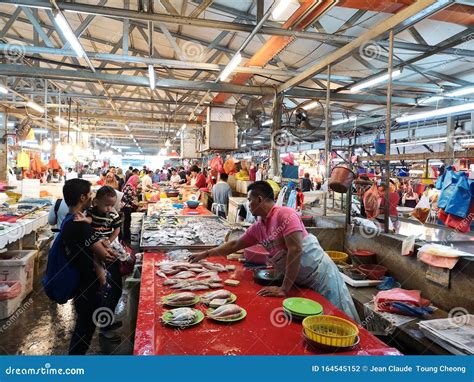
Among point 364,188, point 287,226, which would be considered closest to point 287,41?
point 364,188

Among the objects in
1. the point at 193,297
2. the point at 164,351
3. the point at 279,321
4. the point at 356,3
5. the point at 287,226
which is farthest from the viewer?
the point at 356,3

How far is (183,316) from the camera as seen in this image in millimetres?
2205

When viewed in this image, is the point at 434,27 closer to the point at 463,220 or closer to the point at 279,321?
the point at 463,220

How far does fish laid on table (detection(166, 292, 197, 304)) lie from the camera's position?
249cm

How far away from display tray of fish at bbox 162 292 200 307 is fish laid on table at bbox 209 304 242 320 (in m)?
0.26

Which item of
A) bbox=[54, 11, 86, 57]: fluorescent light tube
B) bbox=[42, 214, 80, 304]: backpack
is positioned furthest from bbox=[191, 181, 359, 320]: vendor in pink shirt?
bbox=[54, 11, 86, 57]: fluorescent light tube

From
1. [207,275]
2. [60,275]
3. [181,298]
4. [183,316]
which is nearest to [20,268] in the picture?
[60,275]

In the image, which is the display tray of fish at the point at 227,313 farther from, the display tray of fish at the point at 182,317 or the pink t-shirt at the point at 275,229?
the pink t-shirt at the point at 275,229

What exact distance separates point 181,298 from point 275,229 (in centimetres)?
104

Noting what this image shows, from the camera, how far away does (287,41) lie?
202 inches

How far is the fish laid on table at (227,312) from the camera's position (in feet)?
7.42

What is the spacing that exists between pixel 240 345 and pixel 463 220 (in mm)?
2688

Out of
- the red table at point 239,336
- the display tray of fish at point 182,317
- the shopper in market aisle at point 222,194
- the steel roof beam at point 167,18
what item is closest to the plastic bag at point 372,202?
the red table at point 239,336

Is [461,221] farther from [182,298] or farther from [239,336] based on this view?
[182,298]
